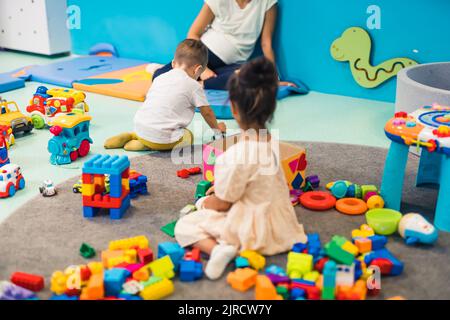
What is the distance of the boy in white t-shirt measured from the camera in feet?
7.77

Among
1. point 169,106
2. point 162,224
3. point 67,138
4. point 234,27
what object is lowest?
point 162,224

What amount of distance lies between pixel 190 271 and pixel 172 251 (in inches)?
3.4

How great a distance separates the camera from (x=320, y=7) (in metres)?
3.21

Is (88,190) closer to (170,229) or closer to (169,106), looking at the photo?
(170,229)

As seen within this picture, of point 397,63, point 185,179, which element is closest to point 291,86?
point 397,63

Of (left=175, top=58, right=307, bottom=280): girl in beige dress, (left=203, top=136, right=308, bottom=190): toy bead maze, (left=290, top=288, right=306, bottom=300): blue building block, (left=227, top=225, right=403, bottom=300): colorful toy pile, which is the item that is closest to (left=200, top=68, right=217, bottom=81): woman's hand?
(left=203, top=136, right=308, bottom=190): toy bead maze

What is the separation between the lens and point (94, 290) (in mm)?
1413

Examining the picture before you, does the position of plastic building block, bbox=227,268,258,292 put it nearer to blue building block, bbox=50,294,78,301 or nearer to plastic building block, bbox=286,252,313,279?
plastic building block, bbox=286,252,313,279

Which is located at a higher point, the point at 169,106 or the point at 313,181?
the point at 169,106

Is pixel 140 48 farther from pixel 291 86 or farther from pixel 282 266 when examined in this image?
pixel 282 266

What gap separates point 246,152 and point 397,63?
1767 millimetres

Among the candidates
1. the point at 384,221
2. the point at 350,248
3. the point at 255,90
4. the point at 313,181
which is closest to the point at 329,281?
the point at 350,248

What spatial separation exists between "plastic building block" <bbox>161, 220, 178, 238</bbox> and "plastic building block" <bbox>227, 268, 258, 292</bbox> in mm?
301

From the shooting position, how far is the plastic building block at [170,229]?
1.76 metres
